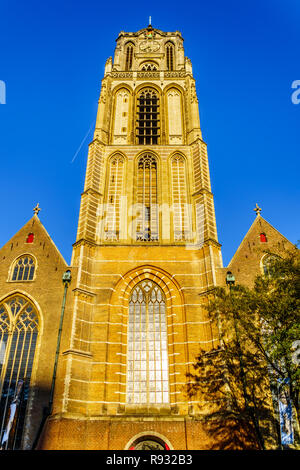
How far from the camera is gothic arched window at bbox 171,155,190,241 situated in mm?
24469

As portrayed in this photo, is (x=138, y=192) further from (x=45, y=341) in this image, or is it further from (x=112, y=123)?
(x=45, y=341)

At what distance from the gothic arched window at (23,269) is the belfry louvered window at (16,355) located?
1265 mm

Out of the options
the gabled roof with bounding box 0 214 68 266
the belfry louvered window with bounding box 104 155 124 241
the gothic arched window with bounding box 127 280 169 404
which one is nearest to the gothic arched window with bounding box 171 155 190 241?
the belfry louvered window with bounding box 104 155 124 241

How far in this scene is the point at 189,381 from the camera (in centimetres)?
1880

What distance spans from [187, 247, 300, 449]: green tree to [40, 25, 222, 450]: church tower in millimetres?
997

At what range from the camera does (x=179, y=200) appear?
25812 mm

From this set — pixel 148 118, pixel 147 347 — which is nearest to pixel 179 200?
pixel 148 118

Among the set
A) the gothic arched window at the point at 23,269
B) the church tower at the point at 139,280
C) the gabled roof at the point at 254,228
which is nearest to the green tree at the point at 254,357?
the church tower at the point at 139,280

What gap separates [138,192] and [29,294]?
10.1 meters

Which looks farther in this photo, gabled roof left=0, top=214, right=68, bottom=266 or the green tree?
gabled roof left=0, top=214, right=68, bottom=266

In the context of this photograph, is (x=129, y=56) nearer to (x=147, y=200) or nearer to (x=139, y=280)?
(x=147, y=200)

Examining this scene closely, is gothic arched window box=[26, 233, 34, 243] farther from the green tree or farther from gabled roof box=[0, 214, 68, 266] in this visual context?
the green tree

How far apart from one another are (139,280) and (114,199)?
654 cm

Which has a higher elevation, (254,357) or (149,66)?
(149,66)
